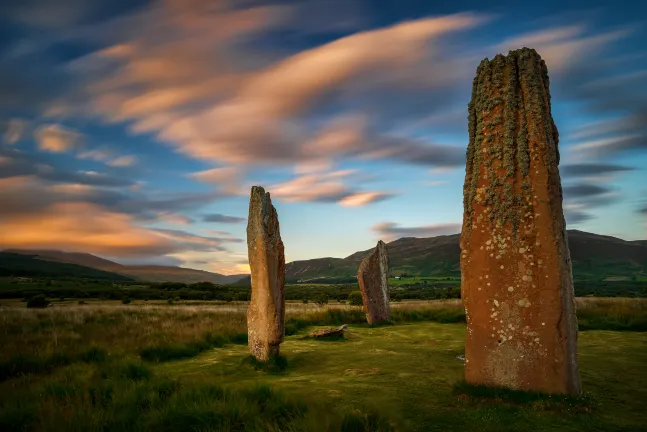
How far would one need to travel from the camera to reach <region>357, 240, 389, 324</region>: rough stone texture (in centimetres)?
1966

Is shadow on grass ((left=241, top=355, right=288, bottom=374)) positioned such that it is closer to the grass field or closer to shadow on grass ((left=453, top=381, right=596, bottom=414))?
the grass field

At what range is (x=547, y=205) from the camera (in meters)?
6.83

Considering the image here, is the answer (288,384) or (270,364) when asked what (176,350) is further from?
(288,384)

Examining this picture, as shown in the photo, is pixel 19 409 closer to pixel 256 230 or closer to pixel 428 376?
pixel 256 230

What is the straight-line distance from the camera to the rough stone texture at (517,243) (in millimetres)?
6598

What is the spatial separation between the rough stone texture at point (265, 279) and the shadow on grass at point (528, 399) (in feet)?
17.2

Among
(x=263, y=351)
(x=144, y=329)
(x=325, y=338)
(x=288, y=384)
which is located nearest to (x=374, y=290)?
(x=325, y=338)

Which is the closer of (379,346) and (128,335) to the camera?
(379,346)

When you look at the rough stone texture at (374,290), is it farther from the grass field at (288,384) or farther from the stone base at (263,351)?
the stone base at (263,351)

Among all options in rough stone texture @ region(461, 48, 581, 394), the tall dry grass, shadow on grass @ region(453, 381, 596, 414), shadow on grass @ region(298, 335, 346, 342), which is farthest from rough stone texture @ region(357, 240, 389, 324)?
shadow on grass @ region(453, 381, 596, 414)

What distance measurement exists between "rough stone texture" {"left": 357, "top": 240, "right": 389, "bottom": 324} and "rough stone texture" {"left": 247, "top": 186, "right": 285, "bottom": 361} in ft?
30.3

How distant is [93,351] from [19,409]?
6.10 m

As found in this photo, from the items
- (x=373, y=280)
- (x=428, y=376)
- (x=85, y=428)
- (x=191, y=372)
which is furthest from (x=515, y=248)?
(x=373, y=280)

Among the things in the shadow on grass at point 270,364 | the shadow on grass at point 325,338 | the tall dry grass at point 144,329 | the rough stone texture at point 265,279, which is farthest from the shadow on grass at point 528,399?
the tall dry grass at point 144,329
